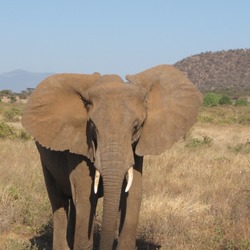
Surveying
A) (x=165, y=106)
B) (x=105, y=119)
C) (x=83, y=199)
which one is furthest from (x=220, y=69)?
(x=105, y=119)

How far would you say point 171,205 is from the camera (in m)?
7.76

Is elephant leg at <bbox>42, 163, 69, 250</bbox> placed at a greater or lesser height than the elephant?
lesser

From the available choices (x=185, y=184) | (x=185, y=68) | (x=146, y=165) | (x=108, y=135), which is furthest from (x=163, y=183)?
(x=185, y=68)

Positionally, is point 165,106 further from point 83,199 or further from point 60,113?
point 83,199

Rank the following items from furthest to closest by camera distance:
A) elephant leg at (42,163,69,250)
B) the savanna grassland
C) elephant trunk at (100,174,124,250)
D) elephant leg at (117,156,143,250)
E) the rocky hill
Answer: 1. the rocky hill
2. the savanna grassland
3. elephant leg at (42,163,69,250)
4. elephant leg at (117,156,143,250)
5. elephant trunk at (100,174,124,250)

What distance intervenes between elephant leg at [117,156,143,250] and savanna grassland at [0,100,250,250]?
4.17ft

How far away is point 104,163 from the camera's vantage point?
4348mm

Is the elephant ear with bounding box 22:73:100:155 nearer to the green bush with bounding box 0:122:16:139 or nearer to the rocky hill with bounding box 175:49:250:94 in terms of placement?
the green bush with bounding box 0:122:16:139

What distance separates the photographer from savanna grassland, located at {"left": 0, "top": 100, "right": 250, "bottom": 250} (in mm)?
6703

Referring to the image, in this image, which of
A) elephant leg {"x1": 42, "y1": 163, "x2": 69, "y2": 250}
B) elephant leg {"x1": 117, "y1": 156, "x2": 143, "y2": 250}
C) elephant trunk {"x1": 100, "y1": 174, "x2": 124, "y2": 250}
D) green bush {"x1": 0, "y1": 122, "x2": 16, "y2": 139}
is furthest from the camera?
green bush {"x1": 0, "y1": 122, "x2": 16, "y2": 139}

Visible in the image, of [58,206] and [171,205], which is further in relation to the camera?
[171,205]

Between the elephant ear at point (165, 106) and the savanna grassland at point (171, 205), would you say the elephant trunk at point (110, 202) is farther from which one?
the savanna grassland at point (171, 205)

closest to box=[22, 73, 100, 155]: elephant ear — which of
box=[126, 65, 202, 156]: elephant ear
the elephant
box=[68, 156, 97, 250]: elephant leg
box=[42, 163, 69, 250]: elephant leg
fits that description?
Answer: the elephant

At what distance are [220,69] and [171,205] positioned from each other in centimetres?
11910
